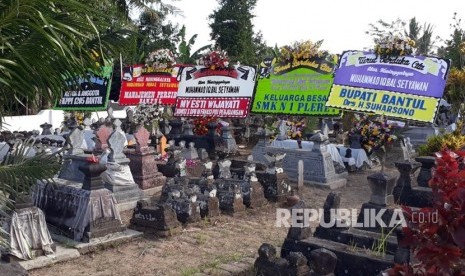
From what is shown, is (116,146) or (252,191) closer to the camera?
(252,191)

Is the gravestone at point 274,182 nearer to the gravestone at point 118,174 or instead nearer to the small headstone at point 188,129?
the gravestone at point 118,174

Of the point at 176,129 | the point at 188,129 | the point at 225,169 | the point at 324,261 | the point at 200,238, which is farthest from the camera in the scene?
the point at 176,129

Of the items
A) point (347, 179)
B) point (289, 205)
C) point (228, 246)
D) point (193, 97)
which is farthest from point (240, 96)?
point (228, 246)

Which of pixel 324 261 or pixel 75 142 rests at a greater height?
pixel 75 142

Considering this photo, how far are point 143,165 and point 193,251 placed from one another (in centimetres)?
336

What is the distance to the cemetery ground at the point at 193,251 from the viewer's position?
4914mm

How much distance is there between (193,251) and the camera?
549 centimetres

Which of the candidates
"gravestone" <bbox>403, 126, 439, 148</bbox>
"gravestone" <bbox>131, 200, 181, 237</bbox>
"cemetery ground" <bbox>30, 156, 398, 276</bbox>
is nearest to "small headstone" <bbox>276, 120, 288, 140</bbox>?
"cemetery ground" <bbox>30, 156, 398, 276</bbox>

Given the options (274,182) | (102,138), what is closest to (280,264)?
(274,182)

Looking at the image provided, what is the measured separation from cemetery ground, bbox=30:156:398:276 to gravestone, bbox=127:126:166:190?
1333 millimetres

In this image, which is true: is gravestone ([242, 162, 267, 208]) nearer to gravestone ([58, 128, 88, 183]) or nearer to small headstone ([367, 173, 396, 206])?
small headstone ([367, 173, 396, 206])

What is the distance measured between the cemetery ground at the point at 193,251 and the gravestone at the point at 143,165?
1.33 metres

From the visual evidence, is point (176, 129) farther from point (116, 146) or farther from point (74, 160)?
point (74, 160)

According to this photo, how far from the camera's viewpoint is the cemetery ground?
4.91 m
